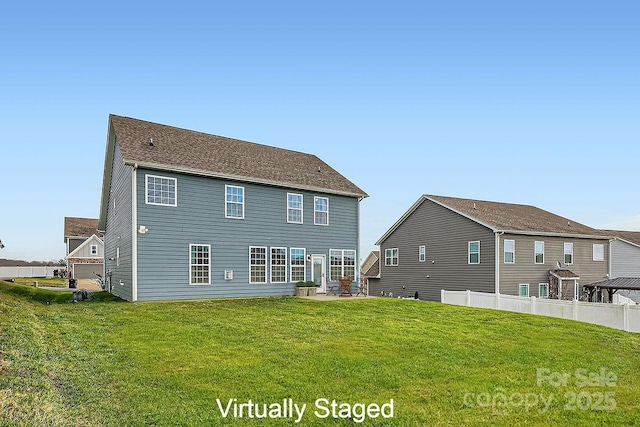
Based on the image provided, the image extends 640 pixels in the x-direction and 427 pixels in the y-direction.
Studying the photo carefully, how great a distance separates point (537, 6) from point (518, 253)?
14.1 meters

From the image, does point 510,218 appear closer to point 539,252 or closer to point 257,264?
point 539,252

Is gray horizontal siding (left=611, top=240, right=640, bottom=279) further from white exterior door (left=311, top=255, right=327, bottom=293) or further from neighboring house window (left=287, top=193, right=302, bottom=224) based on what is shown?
neighboring house window (left=287, top=193, right=302, bottom=224)

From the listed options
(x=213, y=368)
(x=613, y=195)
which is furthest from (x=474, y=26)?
(x=213, y=368)

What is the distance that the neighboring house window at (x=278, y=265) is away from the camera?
803 inches

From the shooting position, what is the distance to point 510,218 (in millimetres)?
28578

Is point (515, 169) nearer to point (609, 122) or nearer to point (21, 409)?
point (609, 122)

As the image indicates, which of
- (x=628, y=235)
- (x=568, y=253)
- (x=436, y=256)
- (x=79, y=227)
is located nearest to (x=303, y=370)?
(x=436, y=256)

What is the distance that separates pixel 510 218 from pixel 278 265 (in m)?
16.8

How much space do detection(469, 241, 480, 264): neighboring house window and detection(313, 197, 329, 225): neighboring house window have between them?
9.91 meters

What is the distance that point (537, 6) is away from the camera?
17406mm

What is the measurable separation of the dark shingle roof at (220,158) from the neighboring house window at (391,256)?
10.0 metres

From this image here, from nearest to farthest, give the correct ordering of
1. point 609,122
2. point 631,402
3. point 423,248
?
point 631,402 < point 609,122 < point 423,248

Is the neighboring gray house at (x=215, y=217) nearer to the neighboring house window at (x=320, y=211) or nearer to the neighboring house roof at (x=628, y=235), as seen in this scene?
the neighboring house window at (x=320, y=211)

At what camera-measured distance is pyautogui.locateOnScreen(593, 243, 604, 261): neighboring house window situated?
30548 millimetres
